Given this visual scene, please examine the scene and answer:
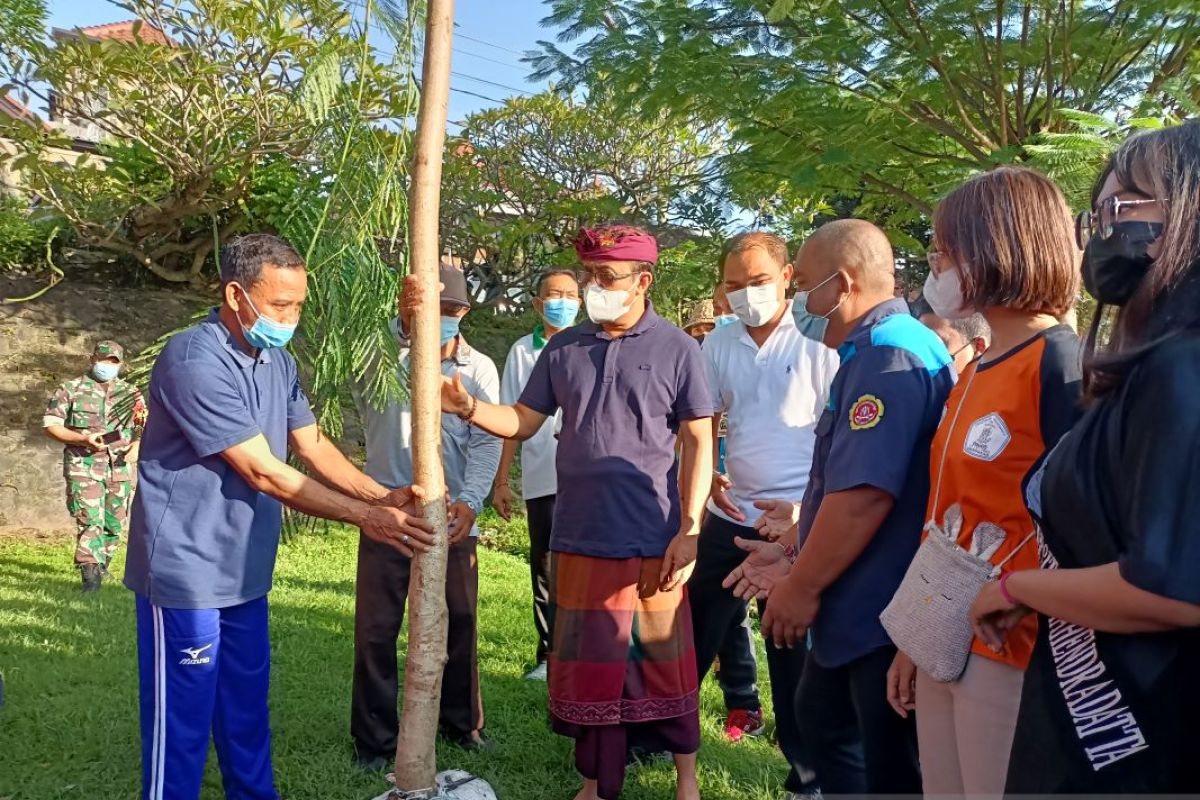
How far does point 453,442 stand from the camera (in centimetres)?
376

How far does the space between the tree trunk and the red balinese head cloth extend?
72 centimetres

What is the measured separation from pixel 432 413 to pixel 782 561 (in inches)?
44.4

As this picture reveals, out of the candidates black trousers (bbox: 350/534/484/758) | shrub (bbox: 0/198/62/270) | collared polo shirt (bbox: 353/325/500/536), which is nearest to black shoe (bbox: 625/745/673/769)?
black trousers (bbox: 350/534/484/758)

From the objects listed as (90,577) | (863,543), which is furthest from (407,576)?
(90,577)

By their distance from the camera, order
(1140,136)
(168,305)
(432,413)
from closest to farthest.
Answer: (1140,136), (432,413), (168,305)

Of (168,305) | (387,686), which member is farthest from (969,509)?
(168,305)

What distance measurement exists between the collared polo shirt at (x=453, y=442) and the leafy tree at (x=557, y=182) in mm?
6589

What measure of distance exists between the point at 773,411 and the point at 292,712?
2.60m

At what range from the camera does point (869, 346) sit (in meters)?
2.26

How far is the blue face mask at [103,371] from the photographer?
6.98 m

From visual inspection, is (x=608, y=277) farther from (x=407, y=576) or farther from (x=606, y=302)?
(x=407, y=576)

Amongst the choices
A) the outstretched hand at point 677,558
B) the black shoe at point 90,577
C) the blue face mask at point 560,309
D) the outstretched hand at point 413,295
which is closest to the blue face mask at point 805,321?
the outstretched hand at point 677,558

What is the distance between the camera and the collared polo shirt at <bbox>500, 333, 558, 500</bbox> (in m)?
4.73

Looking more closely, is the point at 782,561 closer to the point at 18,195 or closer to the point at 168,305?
the point at 168,305
